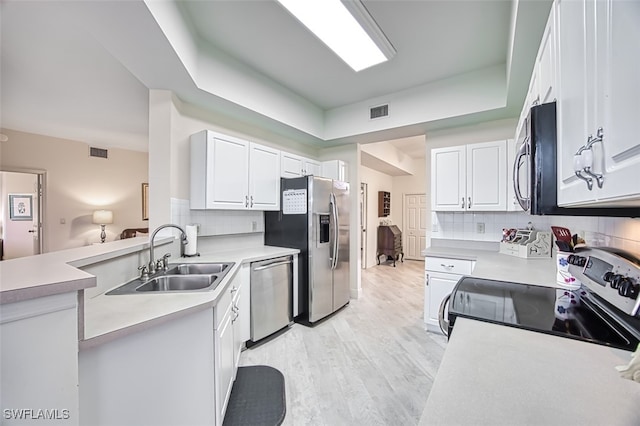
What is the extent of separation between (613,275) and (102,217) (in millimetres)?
6807

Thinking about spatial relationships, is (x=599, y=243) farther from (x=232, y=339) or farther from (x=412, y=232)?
(x=412, y=232)

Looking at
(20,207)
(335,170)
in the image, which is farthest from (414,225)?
(20,207)

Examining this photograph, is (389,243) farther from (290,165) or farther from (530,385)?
(530,385)

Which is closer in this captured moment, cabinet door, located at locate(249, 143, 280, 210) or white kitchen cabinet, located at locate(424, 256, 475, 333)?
white kitchen cabinet, located at locate(424, 256, 475, 333)

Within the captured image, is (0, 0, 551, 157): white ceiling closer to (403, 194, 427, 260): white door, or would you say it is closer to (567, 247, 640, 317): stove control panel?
(567, 247, 640, 317): stove control panel

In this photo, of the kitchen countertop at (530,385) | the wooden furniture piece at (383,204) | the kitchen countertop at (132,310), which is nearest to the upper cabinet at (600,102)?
the kitchen countertop at (530,385)

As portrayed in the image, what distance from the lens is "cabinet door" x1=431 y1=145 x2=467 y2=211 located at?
294cm

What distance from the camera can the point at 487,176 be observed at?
2801 millimetres

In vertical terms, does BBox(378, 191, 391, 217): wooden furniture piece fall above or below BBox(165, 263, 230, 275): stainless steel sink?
above

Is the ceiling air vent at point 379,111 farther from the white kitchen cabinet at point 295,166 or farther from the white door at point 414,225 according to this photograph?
the white door at point 414,225

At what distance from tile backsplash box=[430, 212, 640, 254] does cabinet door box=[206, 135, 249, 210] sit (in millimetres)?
2392

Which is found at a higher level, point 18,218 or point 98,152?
point 98,152

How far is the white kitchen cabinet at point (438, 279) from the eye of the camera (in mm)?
2654

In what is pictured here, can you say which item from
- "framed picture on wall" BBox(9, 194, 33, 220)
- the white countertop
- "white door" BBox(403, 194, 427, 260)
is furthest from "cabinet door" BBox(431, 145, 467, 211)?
"framed picture on wall" BBox(9, 194, 33, 220)
